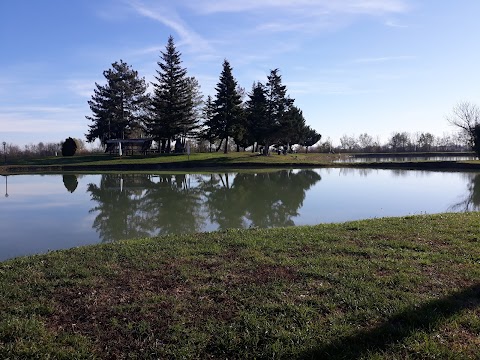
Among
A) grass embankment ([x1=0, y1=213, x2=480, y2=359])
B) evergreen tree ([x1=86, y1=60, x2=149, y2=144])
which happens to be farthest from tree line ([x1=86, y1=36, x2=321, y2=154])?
grass embankment ([x1=0, y1=213, x2=480, y2=359])

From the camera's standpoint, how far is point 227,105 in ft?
148

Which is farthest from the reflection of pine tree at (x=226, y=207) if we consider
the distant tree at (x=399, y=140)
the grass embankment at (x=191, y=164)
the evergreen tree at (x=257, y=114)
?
the distant tree at (x=399, y=140)

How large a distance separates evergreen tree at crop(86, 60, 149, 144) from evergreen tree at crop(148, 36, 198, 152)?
15.9 ft

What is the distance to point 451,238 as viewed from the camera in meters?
7.02

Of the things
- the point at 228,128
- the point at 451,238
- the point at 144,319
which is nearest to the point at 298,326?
the point at 144,319

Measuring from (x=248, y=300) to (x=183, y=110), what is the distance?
42.9 m

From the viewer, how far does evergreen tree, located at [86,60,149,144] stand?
50.3 m

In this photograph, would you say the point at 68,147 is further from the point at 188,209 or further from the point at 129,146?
the point at 188,209

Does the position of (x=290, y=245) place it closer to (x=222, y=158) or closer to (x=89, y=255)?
(x=89, y=255)

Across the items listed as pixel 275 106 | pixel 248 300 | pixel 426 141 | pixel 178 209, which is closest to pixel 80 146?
pixel 275 106

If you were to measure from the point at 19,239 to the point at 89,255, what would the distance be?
4.15 meters

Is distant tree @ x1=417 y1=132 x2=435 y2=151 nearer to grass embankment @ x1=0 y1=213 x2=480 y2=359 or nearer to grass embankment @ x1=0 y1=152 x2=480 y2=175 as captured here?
grass embankment @ x1=0 y1=152 x2=480 y2=175

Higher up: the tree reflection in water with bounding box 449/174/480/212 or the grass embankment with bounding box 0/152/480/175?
the grass embankment with bounding box 0/152/480/175

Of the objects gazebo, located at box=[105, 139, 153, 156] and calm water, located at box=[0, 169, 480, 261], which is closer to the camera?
calm water, located at box=[0, 169, 480, 261]
